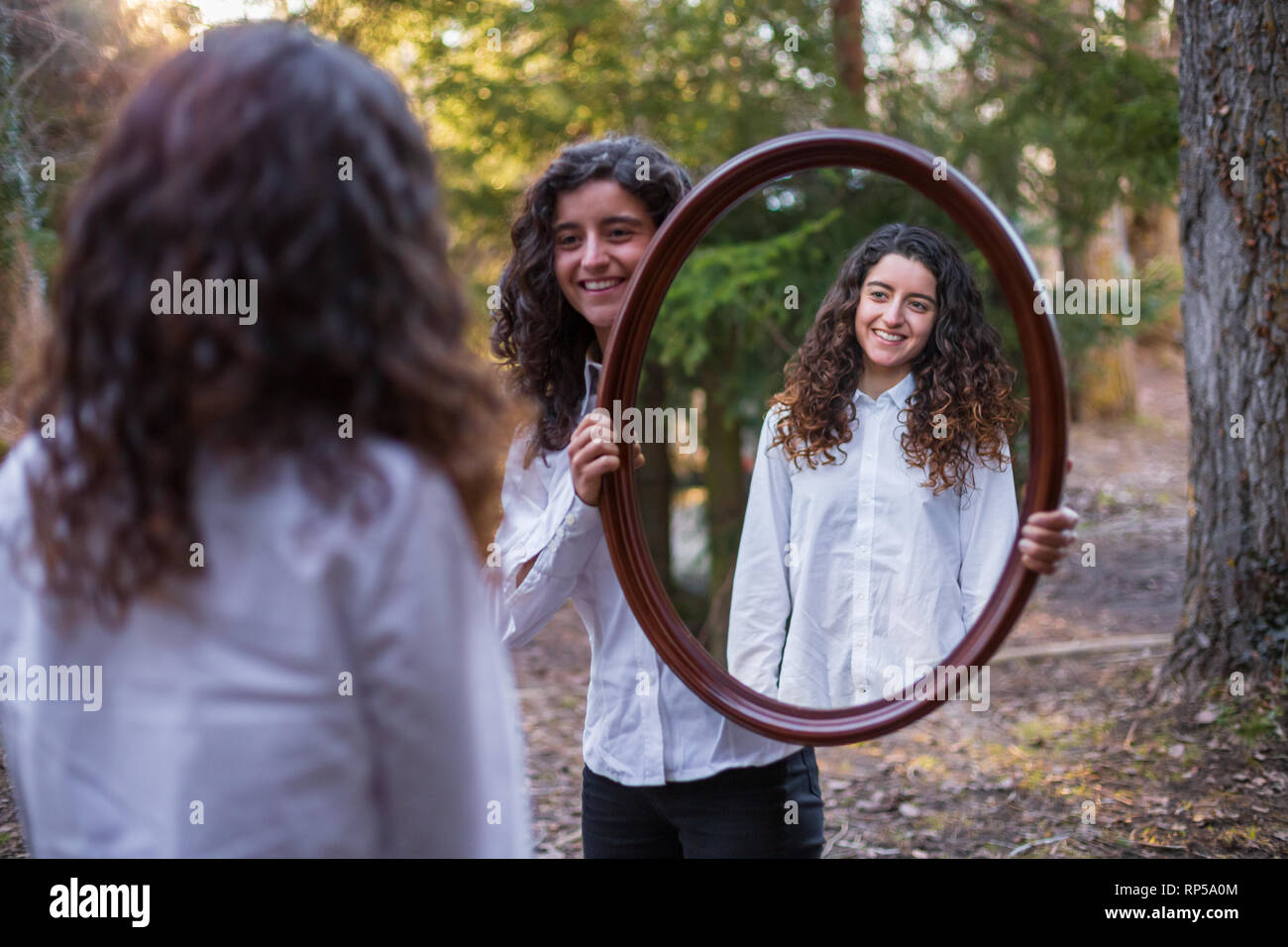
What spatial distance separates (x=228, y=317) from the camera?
3.02 ft

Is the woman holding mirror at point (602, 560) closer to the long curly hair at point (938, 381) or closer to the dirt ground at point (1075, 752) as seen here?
the long curly hair at point (938, 381)

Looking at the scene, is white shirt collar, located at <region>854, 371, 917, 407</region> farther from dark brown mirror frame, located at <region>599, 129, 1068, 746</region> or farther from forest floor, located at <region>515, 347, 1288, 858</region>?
forest floor, located at <region>515, 347, 1288, 858</region>

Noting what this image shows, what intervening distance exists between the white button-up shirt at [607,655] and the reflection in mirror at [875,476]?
12 cm

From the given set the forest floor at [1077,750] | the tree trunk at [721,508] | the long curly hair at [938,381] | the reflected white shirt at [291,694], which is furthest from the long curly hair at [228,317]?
the forest floor at [1077,750]

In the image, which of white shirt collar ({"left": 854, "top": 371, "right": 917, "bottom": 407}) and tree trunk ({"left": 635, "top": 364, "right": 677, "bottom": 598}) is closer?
white shirt collar ({"left": 854, "top": 371, "right": 917, "bottom": 407})

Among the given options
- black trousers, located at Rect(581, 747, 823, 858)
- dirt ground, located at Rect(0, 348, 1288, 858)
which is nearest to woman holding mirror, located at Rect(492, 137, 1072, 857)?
black trousers, located at Rect(581, 747, 823, 858)

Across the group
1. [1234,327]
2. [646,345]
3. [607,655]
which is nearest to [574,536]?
[607,655]

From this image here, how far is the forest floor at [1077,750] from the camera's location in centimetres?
331

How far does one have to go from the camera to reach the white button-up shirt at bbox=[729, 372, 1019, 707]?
70.7 inches

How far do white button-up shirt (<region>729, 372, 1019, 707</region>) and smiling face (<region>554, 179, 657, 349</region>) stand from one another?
0.43 meters

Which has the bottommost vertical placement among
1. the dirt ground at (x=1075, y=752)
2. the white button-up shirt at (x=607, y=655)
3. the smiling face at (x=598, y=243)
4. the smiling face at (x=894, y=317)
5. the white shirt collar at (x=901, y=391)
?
the dirt ground at (x=1075, y=752)

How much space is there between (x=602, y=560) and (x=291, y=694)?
1073 millimetres
